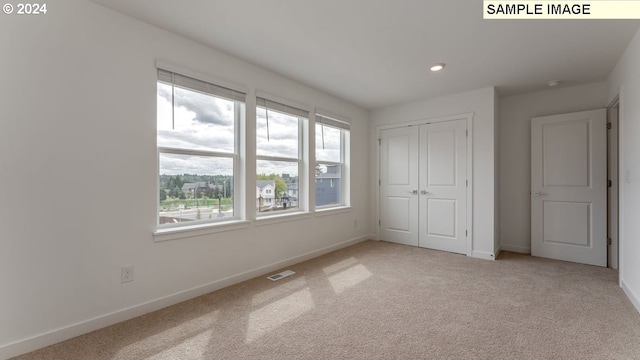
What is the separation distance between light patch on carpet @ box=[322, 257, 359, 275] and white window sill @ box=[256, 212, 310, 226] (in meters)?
0.76

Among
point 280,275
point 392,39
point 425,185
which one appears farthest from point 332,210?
point 392,39

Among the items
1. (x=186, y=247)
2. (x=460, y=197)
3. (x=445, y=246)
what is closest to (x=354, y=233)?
(x=445, y=246)

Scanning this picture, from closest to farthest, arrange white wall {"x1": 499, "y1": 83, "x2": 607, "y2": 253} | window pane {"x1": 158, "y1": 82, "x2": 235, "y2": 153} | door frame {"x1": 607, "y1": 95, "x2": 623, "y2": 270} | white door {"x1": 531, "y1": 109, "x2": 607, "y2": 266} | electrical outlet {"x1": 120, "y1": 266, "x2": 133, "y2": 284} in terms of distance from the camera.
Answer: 1. electrical outlet {"x1": 120, "y1": 266, "x2": 133, "y2": 284}
2. window pane {"x1": 158, "y1": 82, "x2": 235, "y2": 153}
3. door frame {"x1": 607, "y1": 95, "x2": 623, "y2": 270}
4. white door {"x1": 531, "y1": 109, "x2": 607, "y2": 266}
5. white wall {"x1": 499, "y1": 83, "x2": 607, "y2": 253}

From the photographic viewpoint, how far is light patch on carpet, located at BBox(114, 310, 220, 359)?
1892 millimetres

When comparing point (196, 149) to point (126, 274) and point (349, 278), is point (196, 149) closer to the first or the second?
point (126, 274)

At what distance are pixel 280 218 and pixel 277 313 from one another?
4.44 feet

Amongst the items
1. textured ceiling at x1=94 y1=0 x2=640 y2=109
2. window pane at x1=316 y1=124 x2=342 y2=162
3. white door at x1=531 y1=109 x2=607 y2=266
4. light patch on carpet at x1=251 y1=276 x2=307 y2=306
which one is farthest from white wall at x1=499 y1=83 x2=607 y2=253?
light patch on carpet at x1=251 y1=276 x2=307 y2=306

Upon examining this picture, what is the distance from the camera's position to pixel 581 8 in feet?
7.29

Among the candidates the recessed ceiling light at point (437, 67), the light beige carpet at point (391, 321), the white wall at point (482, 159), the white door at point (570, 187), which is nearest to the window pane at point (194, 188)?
the light beige carpet at point (391, 321)

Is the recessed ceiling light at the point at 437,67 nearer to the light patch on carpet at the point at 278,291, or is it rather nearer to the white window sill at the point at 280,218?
the white window sill at the point at 280,218

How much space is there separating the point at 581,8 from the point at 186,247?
388cm

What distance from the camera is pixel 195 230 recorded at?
2.72 meters

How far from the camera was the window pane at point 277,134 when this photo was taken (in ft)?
11.3

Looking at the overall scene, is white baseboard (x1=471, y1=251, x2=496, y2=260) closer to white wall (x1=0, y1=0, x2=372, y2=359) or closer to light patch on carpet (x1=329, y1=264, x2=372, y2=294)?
light patch on carpet (x1=329, y1=264, x2=372, y2=294)
